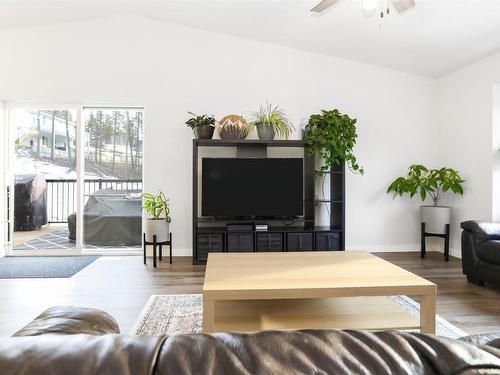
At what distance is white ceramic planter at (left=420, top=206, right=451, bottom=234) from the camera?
4.69 meters

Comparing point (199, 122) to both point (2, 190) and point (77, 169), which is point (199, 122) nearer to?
point (77, 169)

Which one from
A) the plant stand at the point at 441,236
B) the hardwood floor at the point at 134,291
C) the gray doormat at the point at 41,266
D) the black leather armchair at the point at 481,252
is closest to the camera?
the hardwood floor at the point at 134,291

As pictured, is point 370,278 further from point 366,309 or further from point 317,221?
point 317,221

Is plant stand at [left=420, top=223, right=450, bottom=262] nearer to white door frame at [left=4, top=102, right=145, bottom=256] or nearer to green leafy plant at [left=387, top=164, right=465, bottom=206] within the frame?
green leafy plant at [left=387, top=164, right=465, bottom=206]

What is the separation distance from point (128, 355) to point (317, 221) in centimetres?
469

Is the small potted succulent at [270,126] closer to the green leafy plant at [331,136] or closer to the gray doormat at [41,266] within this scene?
the green leafy plant at [331,136]

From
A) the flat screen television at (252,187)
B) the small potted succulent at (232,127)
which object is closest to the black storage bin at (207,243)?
the flat screen television at (252,187)

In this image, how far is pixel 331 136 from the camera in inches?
173

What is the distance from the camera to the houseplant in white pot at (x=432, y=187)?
467 cm

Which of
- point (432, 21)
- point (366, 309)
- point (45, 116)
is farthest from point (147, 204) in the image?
point (432, 21)

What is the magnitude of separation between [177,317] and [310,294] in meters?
1.15

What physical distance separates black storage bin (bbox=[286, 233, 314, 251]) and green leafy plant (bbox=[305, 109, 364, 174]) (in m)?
0.90

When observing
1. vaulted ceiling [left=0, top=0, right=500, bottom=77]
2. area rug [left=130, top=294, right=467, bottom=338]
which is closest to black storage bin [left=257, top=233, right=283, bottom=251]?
area rug [left=130, top=294, right=467, bottom=338]

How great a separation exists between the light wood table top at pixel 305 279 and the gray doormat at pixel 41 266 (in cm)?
219
